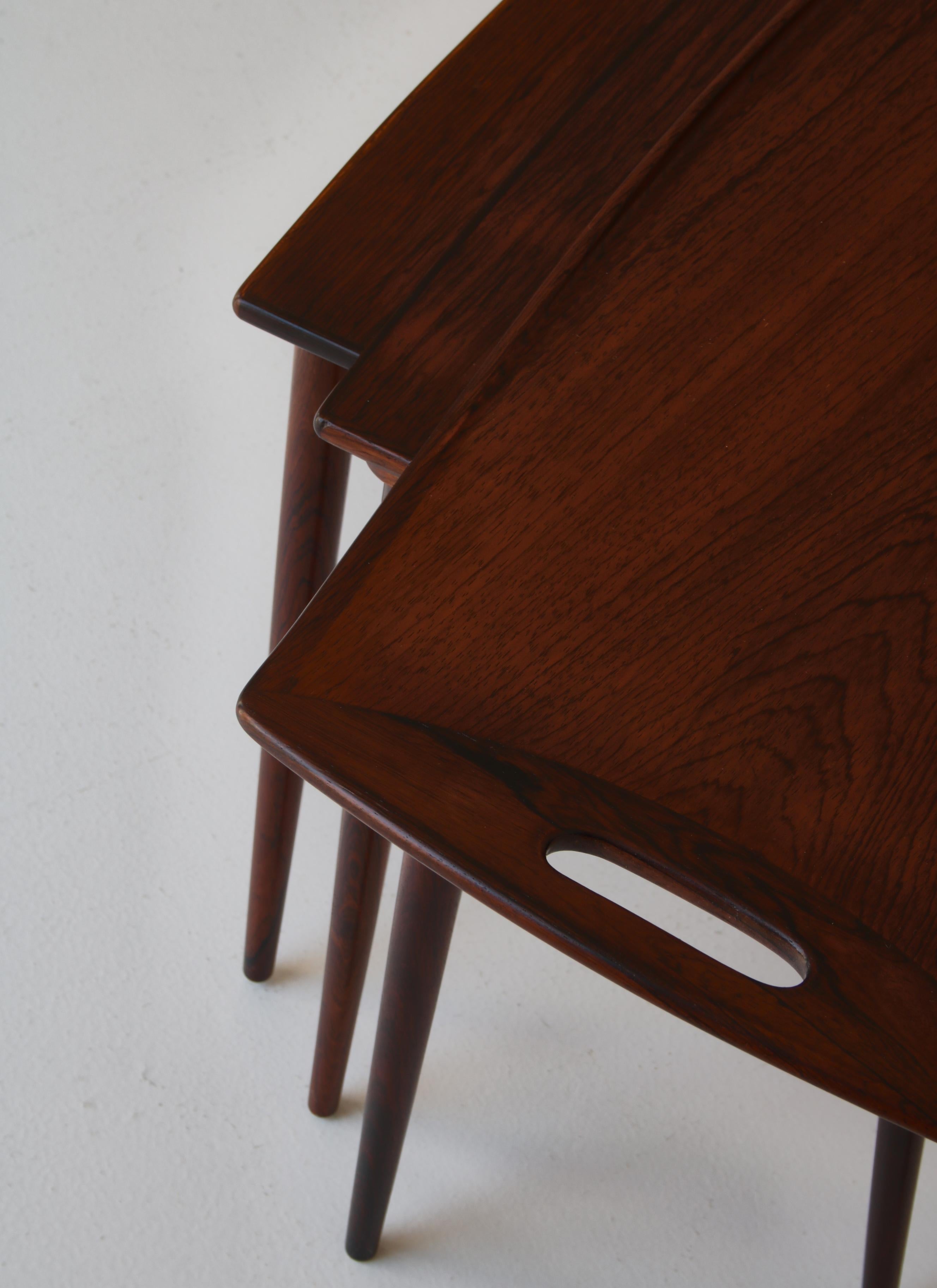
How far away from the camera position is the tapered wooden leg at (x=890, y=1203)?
0.64 meters

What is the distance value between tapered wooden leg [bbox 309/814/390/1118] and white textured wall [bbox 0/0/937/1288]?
0.07 meters

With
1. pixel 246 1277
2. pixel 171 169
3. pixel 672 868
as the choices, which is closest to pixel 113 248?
pixel 171 169

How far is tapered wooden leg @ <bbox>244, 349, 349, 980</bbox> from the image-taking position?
60 cm

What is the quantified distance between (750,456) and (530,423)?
3.0 inches

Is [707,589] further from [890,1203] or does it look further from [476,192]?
[890,1203]

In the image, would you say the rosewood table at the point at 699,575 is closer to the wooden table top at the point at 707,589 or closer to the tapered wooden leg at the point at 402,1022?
the wooden table top at the point at 707,589

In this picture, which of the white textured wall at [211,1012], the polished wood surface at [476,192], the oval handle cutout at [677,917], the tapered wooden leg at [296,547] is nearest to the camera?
the polished wood surface at [476,192]

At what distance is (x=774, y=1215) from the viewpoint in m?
0.78

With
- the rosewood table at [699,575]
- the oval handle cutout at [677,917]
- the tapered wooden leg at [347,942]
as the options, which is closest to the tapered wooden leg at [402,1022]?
the tapered wooden leg at [347,942]

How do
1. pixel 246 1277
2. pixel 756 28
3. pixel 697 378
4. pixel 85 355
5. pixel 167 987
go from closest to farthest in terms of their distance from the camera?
Answer: pixel 697 378, pixel 756 28, pixel 246 1277, pixel 167 987, pixel 85 355

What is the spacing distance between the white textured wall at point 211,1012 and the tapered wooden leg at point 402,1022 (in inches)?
4.1

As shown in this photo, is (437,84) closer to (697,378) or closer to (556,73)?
(556,73)

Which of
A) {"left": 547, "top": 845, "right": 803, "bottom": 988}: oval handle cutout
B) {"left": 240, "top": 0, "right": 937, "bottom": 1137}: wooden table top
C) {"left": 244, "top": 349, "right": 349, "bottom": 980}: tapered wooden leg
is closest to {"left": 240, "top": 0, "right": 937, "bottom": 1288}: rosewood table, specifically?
{"left": 240, "top": 0, "right": 937, "bottom": 1137}: wooden table top

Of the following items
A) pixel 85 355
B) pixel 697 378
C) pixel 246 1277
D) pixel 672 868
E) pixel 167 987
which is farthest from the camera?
pixel 85 355
